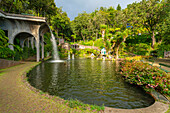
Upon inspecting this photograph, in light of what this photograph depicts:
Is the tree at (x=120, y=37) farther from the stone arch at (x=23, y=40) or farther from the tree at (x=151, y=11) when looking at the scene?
the stone arch at (x=23, y=40)

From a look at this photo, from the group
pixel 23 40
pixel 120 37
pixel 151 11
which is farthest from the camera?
Answer: pixel 151 11

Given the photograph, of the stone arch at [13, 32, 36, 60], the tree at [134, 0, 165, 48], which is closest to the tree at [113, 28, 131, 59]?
the tree at [134, 0, 165, 48]

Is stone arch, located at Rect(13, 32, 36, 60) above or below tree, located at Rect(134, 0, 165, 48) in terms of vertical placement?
below

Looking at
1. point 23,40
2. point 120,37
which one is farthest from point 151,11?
point 23,40

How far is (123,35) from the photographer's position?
93.1 ft

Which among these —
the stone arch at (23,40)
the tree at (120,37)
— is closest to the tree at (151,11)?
the tree at (120,37)

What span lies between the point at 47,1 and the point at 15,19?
19.7 metres

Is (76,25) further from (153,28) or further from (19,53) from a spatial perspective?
(19,53)

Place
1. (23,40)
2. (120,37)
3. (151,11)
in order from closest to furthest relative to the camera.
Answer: (23,40) < (120,37) < (151,11)

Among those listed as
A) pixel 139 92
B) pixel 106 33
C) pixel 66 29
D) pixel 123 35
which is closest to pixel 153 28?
pixel 123 35

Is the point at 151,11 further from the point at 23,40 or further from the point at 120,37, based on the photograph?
the point at 23,40

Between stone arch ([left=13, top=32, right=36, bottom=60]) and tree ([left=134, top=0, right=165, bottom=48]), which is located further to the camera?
tree ([left=134, top=0, right=165, bottom=48])

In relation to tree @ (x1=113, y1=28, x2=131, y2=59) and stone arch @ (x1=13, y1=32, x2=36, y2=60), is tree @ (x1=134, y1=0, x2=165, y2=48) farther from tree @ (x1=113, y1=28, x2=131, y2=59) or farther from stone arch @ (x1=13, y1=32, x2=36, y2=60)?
stone arch @ (x1=13, y1=32, x2=36, y2=60)

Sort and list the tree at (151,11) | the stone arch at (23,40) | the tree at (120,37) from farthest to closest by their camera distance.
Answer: the tree at (151,11), the tree at (120,37), the stone arch at (23,40)
